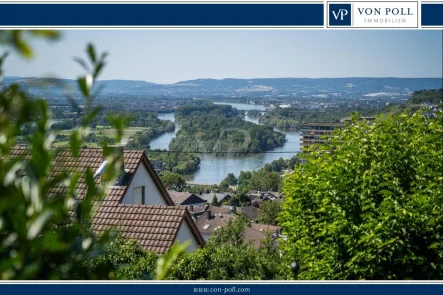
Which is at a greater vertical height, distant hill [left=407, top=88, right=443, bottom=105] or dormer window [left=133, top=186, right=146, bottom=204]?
distant hill [left=407, top=88, right=443, bottom=105]

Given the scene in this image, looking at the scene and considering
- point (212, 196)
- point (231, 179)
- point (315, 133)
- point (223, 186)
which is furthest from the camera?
point (212, 196)

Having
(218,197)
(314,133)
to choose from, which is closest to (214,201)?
(218,197)

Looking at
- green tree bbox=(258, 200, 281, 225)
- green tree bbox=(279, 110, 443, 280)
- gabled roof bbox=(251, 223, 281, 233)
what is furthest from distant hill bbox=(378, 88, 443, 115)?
gabled roof bbox=(251, 223, 281, 233)

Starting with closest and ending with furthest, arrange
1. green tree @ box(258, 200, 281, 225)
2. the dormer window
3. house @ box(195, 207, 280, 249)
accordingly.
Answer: green tree @ box(258, 200, 281, 225), the dormer window, house @ box(195, 207, 280, 249)

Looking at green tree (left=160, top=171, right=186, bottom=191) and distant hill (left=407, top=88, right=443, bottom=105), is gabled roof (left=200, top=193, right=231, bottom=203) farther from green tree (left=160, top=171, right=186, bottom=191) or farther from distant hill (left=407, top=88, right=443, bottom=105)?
distant hill (left=407, top=88, right=443, bottom=105)

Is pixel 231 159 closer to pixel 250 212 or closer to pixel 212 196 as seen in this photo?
pixel 212 196

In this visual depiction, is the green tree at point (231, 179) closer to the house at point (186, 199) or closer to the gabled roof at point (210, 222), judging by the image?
the house at point (186, 199)
